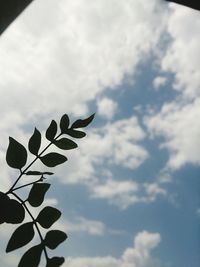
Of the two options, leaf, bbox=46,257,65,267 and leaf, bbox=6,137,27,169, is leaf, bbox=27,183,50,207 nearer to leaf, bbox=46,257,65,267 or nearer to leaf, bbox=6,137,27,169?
leaf, bbox=6,137,27,169

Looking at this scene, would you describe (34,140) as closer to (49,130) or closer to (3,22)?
(49,130)

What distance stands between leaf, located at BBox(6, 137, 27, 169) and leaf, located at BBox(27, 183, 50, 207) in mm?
106

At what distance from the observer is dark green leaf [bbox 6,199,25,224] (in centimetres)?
112

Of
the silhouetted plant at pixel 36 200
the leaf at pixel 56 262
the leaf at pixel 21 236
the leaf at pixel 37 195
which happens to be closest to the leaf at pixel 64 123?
the silhouetted plant at pixel 36 200

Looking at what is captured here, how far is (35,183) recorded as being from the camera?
46.3 inches

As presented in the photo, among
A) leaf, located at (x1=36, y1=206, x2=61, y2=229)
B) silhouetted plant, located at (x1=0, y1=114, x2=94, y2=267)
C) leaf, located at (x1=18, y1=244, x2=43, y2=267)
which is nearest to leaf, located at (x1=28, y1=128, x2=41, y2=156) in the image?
silhouetted plant, located at (x1=0, y1=114, x2=94, y2=267)

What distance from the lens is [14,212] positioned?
3.68ft

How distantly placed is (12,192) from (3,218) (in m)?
0.09

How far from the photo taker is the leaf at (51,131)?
51.1 inches

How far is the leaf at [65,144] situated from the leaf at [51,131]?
0.12ft

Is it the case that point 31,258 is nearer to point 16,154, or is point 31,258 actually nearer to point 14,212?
point 14,212

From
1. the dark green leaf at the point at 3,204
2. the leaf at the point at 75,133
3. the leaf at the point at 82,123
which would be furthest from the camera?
the leaf at the point at 75,133

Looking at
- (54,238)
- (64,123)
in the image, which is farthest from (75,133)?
(54,238)

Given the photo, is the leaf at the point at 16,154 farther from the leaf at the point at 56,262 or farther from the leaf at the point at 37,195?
the leaf at the point at 56,262
